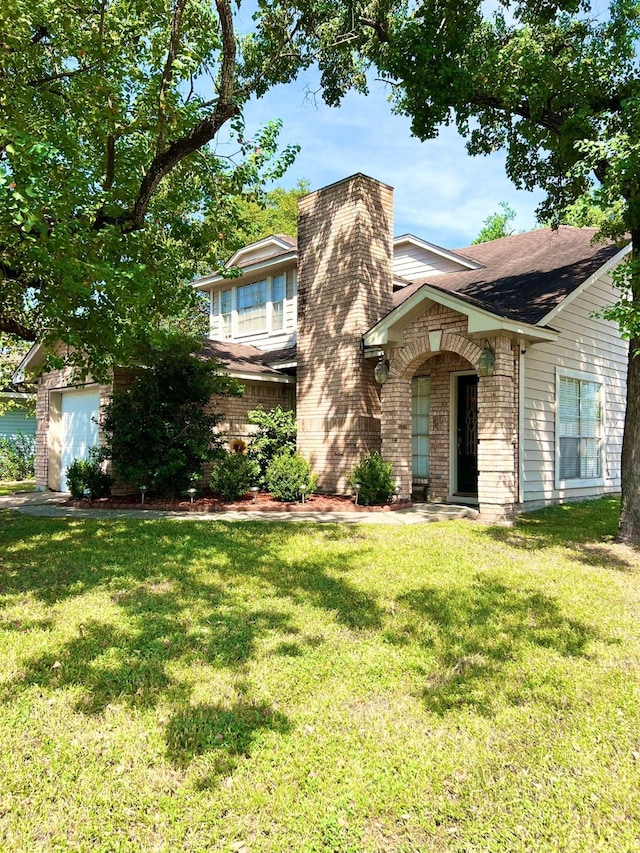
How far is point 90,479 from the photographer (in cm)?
1134

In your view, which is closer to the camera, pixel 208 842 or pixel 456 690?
pixel 208 842

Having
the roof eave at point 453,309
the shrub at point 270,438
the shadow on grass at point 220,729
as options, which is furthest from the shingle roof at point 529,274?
the shadow on grass at point 220,729

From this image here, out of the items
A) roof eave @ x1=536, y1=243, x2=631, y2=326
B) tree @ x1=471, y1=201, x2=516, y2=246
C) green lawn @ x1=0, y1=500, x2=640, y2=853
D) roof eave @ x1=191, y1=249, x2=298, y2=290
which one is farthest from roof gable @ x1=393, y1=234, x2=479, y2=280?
tree @ x1=471, y1=201, x2=516, y2=246

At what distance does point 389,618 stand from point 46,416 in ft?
42.9

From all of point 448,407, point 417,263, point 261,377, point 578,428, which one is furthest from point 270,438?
point 417,263

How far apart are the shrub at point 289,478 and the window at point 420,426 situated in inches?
91.3

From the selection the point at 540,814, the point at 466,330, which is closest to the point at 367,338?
the point at 466,330

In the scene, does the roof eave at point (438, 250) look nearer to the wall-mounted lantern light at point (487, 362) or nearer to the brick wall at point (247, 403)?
the brick wall at point (247, 403)

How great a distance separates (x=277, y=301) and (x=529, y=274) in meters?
6.98

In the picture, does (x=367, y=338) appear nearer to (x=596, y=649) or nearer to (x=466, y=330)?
(x=466, y=330)

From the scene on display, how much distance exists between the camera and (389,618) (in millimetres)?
4723

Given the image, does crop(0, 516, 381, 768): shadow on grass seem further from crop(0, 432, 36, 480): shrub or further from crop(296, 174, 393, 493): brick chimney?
crop(0, 432, 36, 480): shrub

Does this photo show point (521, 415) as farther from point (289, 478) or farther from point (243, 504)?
point (243, 504)

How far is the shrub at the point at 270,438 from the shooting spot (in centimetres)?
1210
